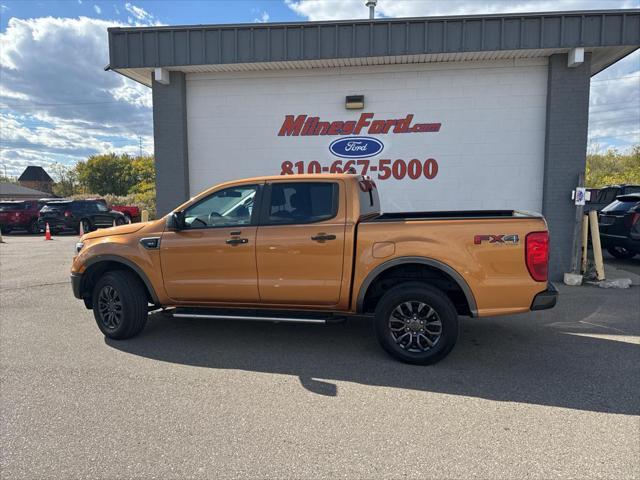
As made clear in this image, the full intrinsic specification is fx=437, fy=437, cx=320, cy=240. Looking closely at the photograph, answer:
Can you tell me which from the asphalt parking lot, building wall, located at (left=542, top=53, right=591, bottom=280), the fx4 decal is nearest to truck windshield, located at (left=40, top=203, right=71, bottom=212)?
the asphalt parking lot

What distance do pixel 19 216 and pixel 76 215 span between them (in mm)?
3475

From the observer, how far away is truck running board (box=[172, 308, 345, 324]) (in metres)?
4.57

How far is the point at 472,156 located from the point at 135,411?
754 cm

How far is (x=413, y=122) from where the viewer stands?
879 cm

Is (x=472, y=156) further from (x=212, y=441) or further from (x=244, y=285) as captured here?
(x=212, y=441)

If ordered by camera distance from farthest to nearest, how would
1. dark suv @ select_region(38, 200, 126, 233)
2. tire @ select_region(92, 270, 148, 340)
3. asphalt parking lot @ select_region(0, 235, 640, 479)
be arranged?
dark suv @ select_region(38, 200, 126, 233) → tire @ select_region(92, 270, 148, 340) → asphalt parking lot @ select_region(0, 235, 640, 479)

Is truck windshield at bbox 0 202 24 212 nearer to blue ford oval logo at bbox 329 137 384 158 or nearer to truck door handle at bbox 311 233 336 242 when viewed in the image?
blue ford oval logo at bbox 329 137 384 158

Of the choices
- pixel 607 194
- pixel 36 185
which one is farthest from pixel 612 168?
pixel 36 185

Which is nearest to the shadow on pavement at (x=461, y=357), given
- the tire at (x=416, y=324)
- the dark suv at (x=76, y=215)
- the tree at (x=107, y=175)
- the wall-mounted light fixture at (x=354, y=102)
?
the tire at (x=416, y=324)

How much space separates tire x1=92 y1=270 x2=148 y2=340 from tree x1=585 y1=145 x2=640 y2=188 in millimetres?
33214

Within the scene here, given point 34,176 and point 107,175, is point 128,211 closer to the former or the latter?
point 107,175

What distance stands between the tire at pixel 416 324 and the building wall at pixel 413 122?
4.85m

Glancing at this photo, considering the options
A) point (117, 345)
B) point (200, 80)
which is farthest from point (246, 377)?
point (200, 80)

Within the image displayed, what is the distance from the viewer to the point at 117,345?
501cm
